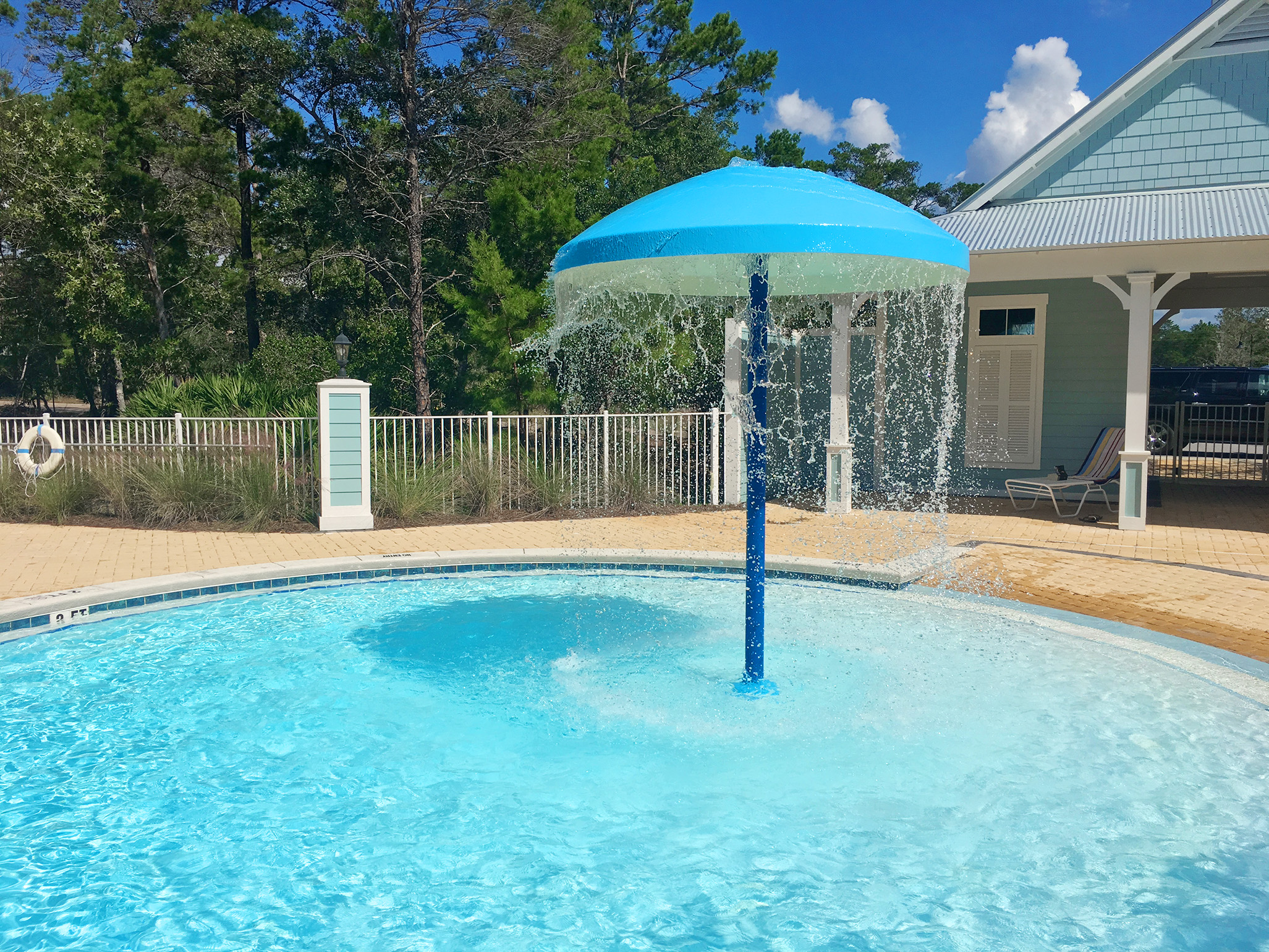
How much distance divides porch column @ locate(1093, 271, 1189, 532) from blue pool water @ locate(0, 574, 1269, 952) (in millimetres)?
4982

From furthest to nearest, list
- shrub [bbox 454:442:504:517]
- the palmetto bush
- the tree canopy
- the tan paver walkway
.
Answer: the tree canopy
the palmetto bush
shrub [bbox 454:442:504:517]
the tan paver walkway

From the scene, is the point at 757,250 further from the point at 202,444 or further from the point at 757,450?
the point at 202,444

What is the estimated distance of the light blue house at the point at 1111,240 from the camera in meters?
10.5

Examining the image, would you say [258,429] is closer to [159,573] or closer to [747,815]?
[159,573]

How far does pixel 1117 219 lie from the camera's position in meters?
11.3

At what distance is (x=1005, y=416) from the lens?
13.5m

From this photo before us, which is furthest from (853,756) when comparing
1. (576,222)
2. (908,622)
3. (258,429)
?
(576,222)

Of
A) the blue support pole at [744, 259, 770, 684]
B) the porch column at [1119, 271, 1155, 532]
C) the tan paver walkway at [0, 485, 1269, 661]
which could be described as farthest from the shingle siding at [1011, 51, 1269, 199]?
the blue support pole at [744, 259, 770, 684]

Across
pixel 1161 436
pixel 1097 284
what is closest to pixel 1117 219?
pixel 1097 284

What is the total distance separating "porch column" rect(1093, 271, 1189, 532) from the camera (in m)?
10.4

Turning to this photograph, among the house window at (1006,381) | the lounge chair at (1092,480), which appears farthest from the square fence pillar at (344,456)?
the house window at (1006,381)

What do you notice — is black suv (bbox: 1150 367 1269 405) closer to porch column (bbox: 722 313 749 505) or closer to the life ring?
porch column (bbox: 722 313 749 505)

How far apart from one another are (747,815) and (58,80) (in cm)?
2990

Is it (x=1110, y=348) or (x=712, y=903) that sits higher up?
(x=1110, y=348)
